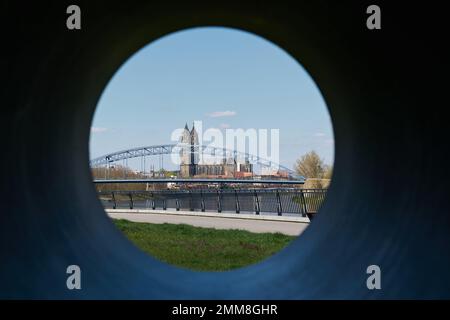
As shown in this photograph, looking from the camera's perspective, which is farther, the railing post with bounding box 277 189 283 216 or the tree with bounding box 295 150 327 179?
the tree with bounding box 295 150 327 179

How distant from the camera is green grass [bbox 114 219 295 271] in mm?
10922

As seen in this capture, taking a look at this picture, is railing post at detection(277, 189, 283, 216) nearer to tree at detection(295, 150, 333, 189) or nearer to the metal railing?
the metal railing

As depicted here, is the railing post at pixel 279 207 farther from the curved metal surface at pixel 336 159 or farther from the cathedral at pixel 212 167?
the cathedral at pixel 212 167

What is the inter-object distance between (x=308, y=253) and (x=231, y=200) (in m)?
16.6

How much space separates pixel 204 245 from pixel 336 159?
6939 millimetres

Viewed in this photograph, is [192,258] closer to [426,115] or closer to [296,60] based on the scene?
[296,60]

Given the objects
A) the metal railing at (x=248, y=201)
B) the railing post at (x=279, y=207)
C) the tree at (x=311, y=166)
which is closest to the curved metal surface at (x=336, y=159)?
the metal railing at (x=248, y=201)

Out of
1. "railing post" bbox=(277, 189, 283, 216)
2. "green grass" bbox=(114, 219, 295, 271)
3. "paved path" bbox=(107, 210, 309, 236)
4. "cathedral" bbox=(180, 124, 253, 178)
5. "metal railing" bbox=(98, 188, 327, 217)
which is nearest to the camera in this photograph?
"green grass" bbox=(114, 219, 295, 271)

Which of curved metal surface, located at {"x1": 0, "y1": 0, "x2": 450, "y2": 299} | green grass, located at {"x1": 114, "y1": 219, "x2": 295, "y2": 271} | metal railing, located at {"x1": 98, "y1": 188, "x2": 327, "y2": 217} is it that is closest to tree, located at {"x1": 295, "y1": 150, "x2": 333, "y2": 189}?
metal railing, located at {"x1": 98, "y1": 188, "x2": 327, "y2": 217}

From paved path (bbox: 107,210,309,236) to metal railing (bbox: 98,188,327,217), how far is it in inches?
26.4

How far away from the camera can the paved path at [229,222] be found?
54.7 ft

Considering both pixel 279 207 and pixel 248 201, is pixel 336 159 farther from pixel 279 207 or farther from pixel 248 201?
pixel 248 201
